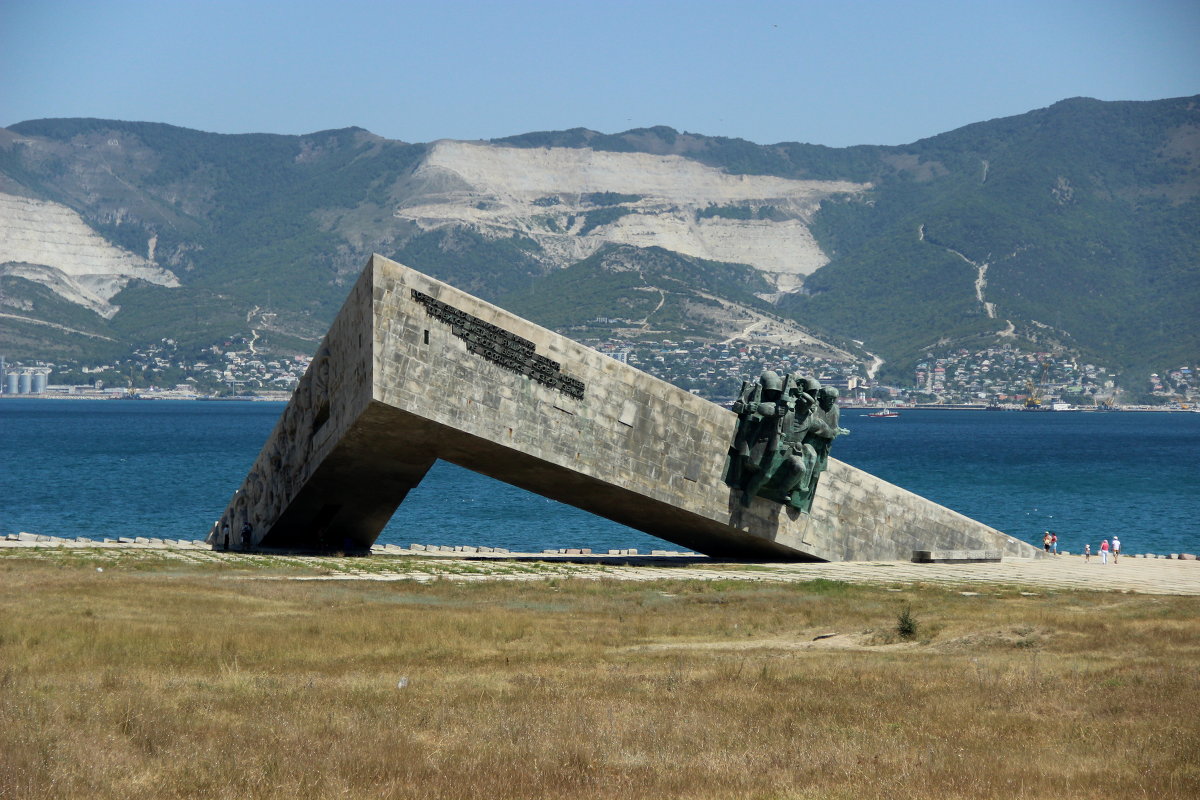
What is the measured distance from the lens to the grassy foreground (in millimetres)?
13305

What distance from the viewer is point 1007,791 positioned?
13.0 meters

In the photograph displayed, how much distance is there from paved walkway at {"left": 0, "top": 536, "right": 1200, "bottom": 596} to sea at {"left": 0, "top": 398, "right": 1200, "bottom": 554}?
21620mm

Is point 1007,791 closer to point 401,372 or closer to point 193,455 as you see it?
point 401,372

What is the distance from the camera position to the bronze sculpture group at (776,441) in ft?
121

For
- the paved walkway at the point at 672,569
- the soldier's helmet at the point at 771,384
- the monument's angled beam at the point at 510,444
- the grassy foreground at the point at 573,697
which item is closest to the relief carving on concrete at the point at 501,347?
the monument's angled beam at the point at 510,444

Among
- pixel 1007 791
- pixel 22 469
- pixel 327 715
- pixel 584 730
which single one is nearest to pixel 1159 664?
pixel 1007 791

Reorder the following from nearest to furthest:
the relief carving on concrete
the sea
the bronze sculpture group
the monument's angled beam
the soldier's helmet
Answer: the monument's angled beam, the relief carving on concrete, the bronze sculpture group, the soldier's helmet, the sea

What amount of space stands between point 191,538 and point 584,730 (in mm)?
49441

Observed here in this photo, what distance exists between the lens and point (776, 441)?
37.1 metres

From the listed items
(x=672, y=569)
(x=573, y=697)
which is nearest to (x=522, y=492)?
(x=672, y=569)

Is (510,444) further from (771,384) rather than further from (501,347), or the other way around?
(771,384)

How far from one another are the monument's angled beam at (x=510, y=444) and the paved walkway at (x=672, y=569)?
45.9 inches

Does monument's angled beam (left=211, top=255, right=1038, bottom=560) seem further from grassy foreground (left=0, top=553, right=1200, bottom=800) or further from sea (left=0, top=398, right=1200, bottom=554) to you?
sea (left=0, top=398, right=1200, bottom=554)

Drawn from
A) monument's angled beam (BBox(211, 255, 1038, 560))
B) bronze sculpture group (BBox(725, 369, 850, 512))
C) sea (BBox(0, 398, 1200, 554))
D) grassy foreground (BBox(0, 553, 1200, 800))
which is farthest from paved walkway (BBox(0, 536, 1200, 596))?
sea (BBox(0, 398, 1200, 554))
